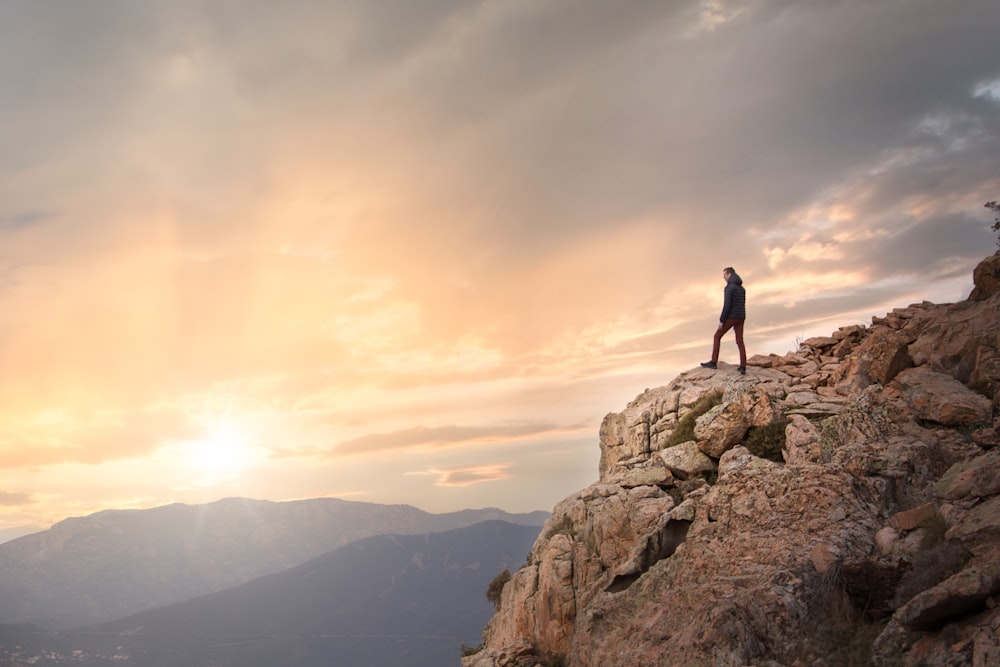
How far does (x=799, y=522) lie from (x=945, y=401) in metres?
7.35

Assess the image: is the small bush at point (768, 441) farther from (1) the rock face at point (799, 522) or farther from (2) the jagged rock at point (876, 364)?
(2) the jagged rock at point (876, 364)

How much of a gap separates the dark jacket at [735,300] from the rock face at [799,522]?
9.80ft

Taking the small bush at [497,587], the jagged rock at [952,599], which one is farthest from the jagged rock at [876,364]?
the small bush at [497,587]

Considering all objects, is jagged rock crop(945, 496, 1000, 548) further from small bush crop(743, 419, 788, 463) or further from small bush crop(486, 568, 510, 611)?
small bush crop(486, 568, 510, 611)

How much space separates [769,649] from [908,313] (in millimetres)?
22047

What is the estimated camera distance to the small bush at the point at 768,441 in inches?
898

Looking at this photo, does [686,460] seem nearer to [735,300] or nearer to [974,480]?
[735,300]

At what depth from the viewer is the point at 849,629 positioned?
552 inches

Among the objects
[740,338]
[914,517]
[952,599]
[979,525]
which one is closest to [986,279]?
[740,338]

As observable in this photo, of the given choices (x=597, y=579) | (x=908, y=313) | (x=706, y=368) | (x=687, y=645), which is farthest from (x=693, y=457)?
(x=908, y=313)

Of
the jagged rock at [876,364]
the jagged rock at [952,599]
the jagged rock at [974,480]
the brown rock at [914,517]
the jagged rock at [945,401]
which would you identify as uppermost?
the jagged rock at [876,364]

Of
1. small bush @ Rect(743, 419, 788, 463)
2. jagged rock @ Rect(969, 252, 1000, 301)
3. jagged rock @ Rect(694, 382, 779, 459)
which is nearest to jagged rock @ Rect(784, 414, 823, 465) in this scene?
small bush @ Rect(743, 419, 788, 463)

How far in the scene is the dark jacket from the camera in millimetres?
29000

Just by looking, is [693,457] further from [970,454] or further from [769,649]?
[769,649]
